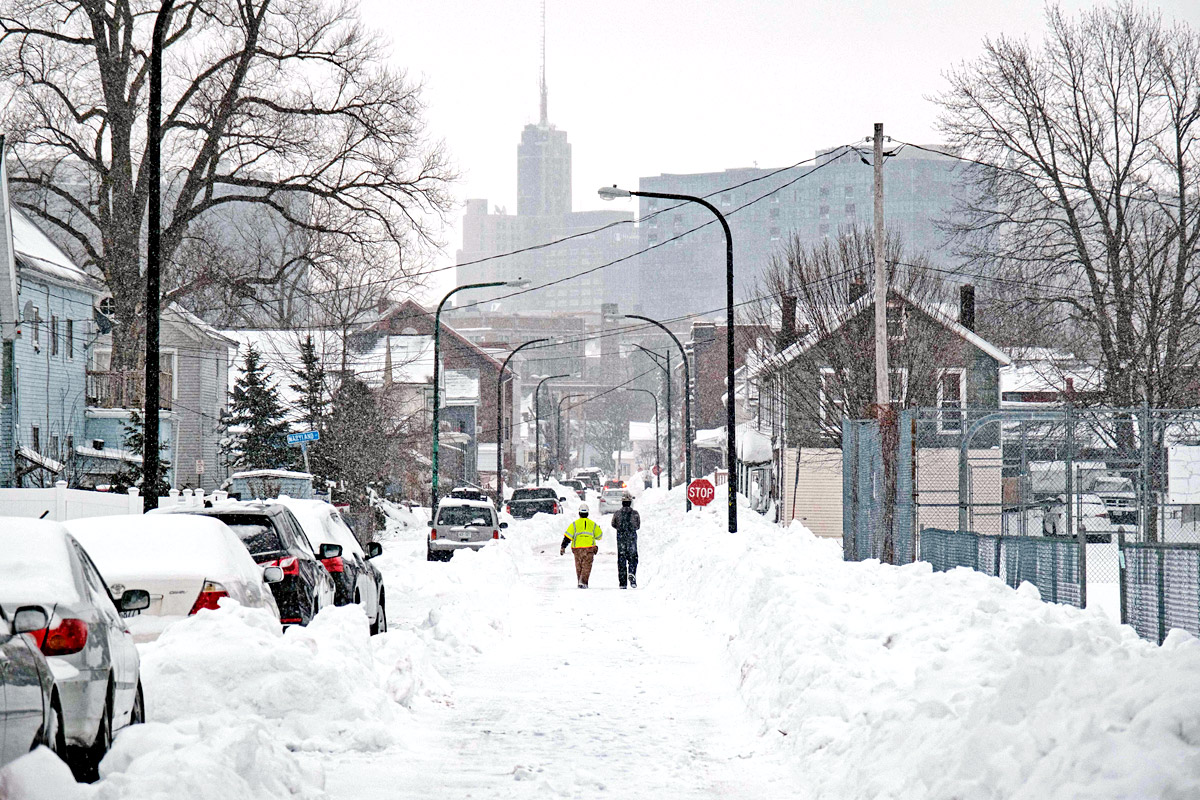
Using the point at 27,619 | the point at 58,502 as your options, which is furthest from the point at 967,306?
the point at 27,619

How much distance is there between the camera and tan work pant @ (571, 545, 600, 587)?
80.3 ft

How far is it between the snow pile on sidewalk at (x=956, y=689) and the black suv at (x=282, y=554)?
4191mm

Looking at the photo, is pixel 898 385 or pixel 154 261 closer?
pixel 154 261

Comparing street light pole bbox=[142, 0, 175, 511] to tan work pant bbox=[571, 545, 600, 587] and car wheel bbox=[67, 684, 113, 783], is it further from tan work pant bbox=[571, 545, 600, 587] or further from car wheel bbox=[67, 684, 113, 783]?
car wheel bbox=[67, 684, 113, 783]

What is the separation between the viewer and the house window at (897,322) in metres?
35.5

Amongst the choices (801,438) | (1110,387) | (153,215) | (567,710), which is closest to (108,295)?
(801,438)

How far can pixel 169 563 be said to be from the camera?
1031 cm

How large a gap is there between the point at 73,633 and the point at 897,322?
3118 cm

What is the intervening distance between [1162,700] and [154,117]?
16.0m

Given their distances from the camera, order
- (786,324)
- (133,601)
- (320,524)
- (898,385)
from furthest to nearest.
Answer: (786,324) → (898,385) → (320,524) → (133,601)

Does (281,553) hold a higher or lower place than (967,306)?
lower

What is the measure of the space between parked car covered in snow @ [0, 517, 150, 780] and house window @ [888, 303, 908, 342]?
29637 mm

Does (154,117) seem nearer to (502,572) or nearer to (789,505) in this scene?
(502,572)

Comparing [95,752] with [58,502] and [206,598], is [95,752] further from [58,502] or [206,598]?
[58,502]
